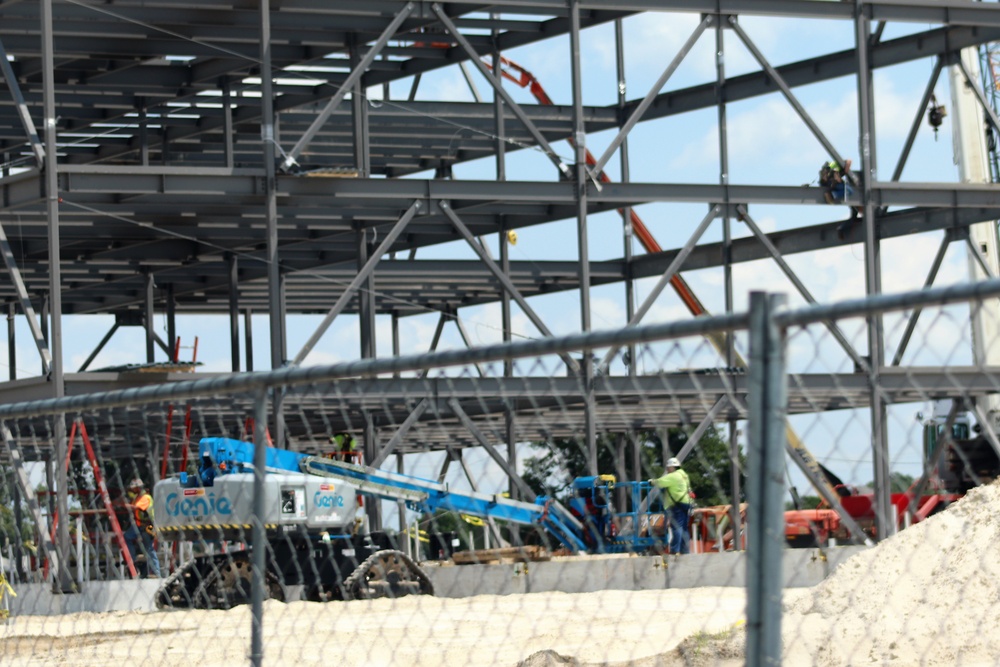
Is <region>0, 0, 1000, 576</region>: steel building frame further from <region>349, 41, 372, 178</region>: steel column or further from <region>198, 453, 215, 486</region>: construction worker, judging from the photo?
<region>198, 453, 215, 486</region>: construction worker

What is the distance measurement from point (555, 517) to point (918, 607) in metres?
3.37

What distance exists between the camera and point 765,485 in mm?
4199

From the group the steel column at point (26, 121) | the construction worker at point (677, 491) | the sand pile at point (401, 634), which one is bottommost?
the sand pile at point (401, 634)

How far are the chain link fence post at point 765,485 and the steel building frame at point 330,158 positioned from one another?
14.2 meters

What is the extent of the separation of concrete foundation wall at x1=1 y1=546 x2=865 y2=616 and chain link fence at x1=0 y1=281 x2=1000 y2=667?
0.06 meters

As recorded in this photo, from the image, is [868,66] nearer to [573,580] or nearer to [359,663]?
[573,580]

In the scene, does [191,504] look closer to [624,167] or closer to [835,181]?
[835,181]

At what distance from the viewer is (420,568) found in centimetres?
1783

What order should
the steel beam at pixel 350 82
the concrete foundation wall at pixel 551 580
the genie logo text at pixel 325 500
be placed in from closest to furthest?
1. the concrete foundation wall at pixel 551 580
2. the genie logo text at pixel 325 500
3. the steel beam at pixel 350 82

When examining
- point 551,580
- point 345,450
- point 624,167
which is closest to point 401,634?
point 551,580

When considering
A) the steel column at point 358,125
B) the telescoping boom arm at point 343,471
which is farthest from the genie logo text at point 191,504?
the steel column at point 358,125

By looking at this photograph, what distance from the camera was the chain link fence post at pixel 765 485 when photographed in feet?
13.7

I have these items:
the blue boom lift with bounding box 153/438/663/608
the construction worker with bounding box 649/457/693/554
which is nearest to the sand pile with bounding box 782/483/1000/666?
the construction worker with bounding box 649/457/693/554

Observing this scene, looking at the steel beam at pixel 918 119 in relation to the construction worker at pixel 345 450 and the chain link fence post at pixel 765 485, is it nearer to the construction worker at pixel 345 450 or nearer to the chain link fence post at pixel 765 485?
the construction worker at pixel 345 450
